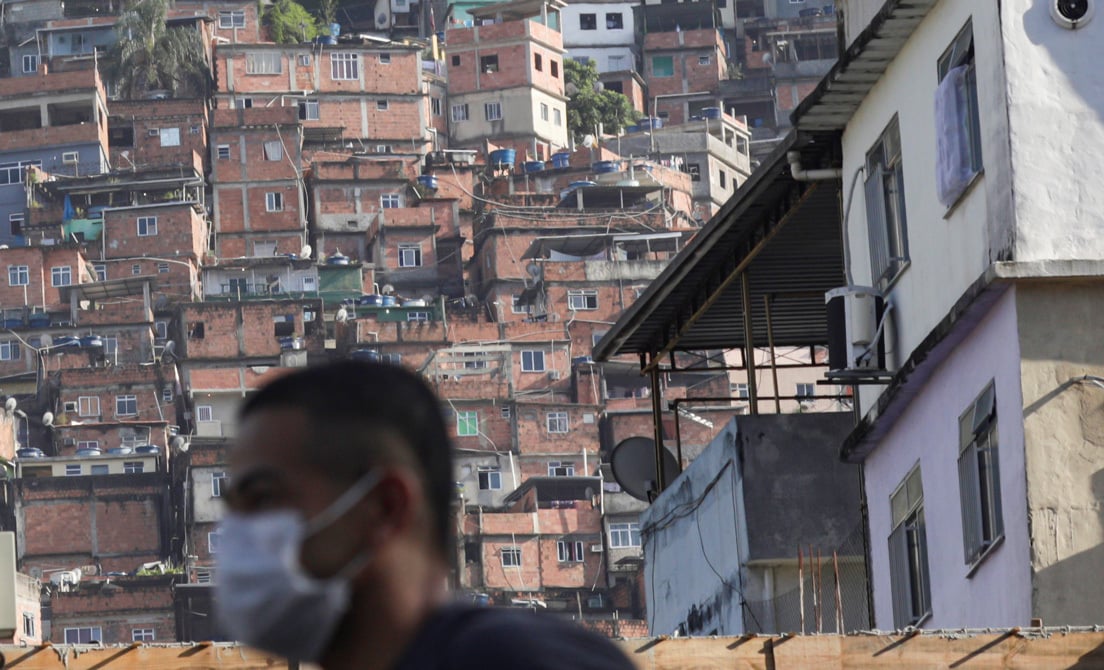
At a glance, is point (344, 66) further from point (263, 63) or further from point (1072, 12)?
point (1072, 12)

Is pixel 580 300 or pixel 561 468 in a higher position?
pixel 580 300

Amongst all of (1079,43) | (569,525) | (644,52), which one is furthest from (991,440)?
(644,52)

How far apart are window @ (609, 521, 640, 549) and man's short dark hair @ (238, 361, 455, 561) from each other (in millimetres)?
86818

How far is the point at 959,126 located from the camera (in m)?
14.2

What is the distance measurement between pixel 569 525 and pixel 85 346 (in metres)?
22.4

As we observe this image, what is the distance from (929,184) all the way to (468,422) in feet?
268

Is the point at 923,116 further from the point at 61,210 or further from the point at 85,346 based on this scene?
the point at 61,210

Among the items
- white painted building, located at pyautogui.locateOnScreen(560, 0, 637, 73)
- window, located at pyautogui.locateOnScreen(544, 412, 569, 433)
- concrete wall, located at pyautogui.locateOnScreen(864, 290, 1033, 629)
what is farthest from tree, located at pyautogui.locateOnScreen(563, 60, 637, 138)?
concrete wall, located at pyautogui.locateOnScreen(864, 290, 1033, 629)

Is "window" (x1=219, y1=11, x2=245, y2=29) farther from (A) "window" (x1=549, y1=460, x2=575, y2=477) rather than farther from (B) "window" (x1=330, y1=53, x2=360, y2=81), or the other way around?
(A) "window" (x1=549, y1=460, x2=575, y2=477)

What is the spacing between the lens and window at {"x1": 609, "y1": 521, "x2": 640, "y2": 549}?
89.9 meters

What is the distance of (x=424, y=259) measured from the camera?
108 metres

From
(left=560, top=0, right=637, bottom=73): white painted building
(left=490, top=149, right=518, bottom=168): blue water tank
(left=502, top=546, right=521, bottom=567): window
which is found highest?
(left=560, top=0, right=637, bottom=73): white painted building

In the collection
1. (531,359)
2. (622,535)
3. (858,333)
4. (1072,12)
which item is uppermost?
(531,359)

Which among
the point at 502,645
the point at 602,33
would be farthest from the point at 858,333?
the point at 602,33
